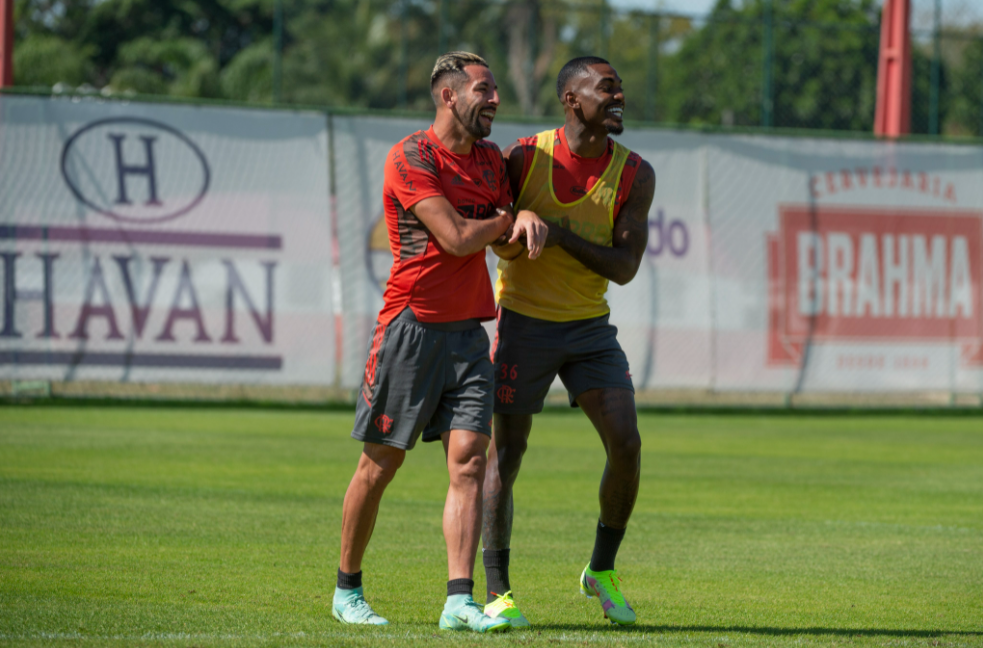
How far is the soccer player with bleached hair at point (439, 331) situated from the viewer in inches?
186

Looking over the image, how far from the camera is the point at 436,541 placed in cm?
680

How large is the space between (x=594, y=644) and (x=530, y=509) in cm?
→ 361

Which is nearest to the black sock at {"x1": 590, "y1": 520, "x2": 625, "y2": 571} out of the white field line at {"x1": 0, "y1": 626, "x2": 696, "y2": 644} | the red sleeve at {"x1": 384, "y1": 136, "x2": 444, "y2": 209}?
the white field line at {"x1": 0, "y1": 626, "x2": 696, "y2": 644}

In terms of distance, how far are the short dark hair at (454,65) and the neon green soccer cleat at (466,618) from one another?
206 cm

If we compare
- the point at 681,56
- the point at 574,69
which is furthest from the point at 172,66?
the point at 574,69

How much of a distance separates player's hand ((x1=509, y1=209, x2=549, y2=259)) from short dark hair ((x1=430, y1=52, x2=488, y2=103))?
626 mm

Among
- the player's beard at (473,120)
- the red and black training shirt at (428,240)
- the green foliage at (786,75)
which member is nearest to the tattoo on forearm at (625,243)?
the red and black training shirt at (428,240)

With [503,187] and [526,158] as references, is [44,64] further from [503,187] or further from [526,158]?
[503,187]

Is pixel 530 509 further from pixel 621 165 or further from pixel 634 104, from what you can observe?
pixel 634 104

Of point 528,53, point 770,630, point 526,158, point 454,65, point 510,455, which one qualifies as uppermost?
point 528,53

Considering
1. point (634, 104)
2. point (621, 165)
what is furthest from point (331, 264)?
point (634, 104)

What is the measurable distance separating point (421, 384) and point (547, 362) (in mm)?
789

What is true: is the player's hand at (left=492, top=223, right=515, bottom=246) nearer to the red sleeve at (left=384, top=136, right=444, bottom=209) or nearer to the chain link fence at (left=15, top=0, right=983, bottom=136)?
the red sleeve at (left=384, top=136, right=444, bottom=209)

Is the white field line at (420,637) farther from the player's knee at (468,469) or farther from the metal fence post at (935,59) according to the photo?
the metal fence post at (935,59)
